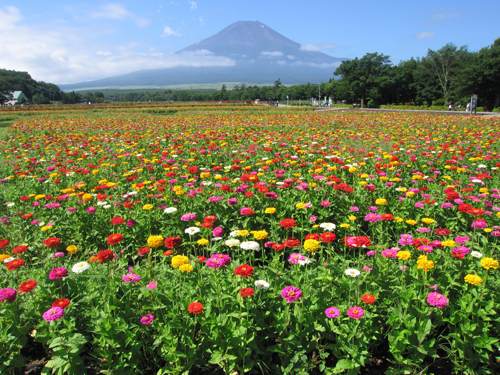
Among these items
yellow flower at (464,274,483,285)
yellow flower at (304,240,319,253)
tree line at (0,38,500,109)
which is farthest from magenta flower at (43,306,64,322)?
tree line at (0,38,500,109)

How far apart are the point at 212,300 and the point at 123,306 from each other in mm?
654

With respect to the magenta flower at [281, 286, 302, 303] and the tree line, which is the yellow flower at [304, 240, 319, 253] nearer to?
the magenta flower at [281, 286, 302, 303]

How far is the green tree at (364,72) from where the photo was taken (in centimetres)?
6469

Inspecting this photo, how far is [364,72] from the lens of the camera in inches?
2672

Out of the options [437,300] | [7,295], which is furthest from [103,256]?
[437,300]

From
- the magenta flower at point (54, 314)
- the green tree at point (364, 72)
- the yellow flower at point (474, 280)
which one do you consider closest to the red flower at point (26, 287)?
the magenta flower at point (54, 314)

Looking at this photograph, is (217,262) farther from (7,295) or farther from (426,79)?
(426,79)

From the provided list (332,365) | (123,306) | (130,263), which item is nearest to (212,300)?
(123,306)

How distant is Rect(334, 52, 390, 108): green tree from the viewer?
64.7m

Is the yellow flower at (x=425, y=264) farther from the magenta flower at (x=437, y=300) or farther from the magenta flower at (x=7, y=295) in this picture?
the magenta flower at (x=7, y=295)

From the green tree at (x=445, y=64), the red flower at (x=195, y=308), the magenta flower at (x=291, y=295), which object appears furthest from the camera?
the green tree at (x=445, y=64)

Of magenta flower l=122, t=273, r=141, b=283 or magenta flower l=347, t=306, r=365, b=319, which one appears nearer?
magenta flower l=347, t=306, r=365, b=319

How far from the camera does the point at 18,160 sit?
7.46 m

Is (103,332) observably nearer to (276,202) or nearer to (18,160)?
(276,202)
